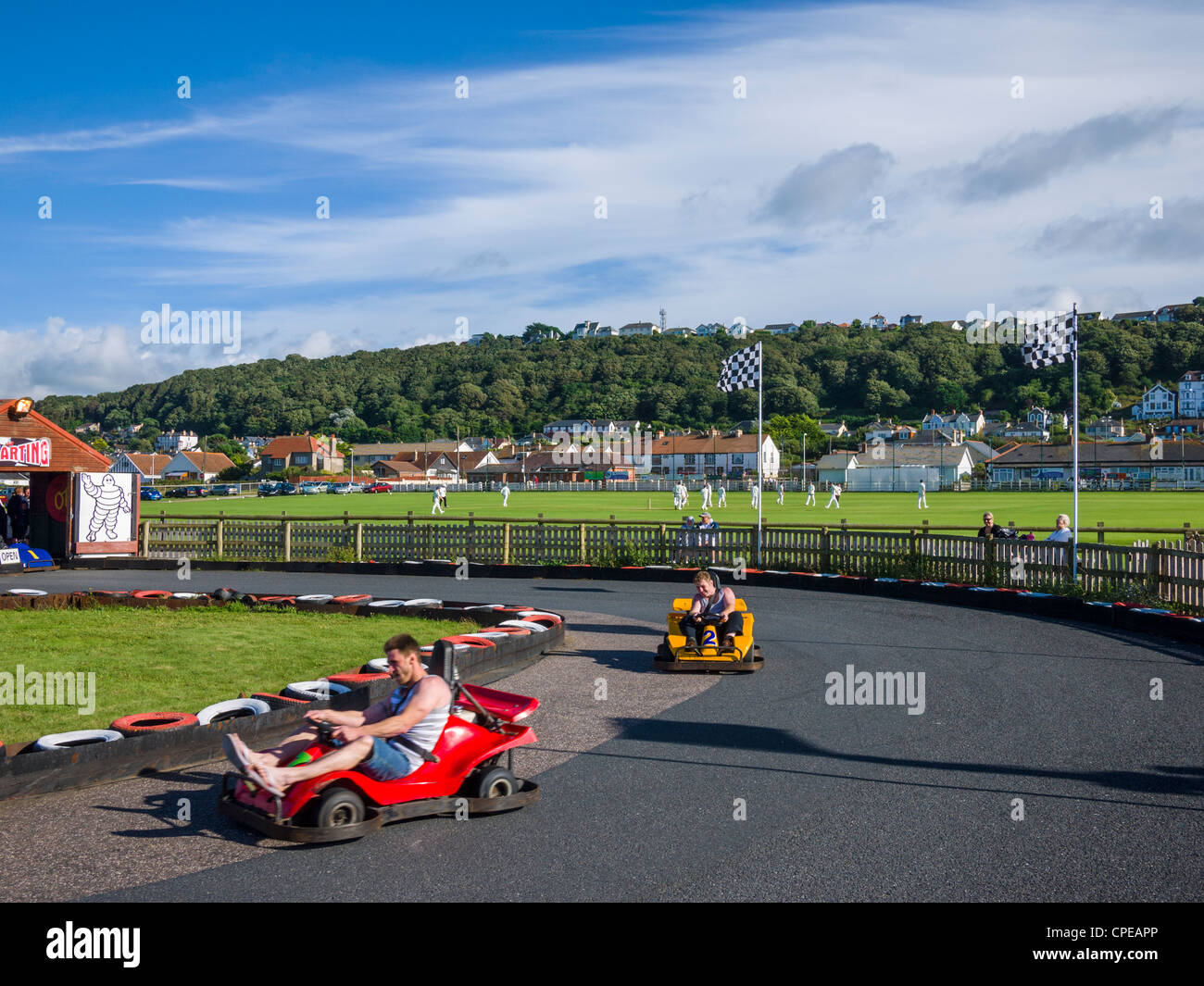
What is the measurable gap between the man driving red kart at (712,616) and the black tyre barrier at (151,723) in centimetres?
584

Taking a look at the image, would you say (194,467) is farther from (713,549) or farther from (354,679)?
(354,679)

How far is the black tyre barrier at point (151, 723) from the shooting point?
786 cm

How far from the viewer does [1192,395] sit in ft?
602

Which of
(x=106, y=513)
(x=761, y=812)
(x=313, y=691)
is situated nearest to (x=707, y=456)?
(x=106, y=513)

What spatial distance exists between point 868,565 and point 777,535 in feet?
9.55

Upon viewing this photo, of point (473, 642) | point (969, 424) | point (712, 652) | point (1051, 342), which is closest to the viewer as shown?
point (712, 652)

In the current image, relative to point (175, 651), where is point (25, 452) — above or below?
above

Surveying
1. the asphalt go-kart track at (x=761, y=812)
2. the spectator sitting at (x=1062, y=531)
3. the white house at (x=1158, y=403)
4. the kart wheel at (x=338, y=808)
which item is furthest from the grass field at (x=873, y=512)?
the white house at (x=1158, y=403)

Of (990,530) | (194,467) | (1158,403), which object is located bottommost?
(990,530)

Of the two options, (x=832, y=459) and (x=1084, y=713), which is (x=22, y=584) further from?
(x=832, y=459)

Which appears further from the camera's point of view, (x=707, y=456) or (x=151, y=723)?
(x=707, y=456)

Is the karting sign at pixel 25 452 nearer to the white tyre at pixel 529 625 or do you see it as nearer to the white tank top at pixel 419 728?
the white tyre at pixel 529 625

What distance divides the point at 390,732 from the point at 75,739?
2830 mm
